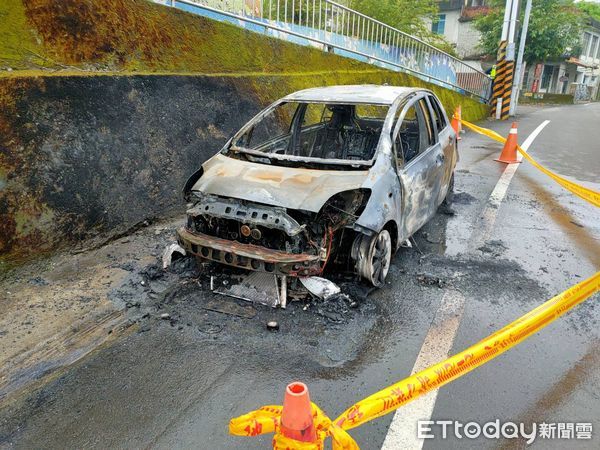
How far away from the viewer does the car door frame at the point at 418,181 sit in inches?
167

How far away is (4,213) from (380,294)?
344cm

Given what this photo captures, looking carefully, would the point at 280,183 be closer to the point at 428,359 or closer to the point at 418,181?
the point at 418,181

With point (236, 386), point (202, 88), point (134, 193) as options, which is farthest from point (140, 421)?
point (202, 88)

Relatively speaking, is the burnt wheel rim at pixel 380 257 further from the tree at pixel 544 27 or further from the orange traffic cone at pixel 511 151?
the tree at pixel 544 27

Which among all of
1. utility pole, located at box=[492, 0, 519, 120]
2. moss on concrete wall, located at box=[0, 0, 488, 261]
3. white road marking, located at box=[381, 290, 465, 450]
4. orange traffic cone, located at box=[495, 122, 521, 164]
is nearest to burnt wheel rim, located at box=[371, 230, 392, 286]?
white road marking, located at box=[381, 290, 465, 450]

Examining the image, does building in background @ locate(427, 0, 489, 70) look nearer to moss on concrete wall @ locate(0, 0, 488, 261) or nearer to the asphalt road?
moss on concrete wall @ locate(0, 0, 488, 261)

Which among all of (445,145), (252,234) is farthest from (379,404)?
(445,145)

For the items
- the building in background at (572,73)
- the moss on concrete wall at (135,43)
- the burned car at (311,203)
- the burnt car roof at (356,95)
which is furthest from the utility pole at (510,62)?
the building in background at (572,73)

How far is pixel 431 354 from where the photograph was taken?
3191 mm

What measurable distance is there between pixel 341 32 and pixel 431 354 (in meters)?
9.34

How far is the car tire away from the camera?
150 inches

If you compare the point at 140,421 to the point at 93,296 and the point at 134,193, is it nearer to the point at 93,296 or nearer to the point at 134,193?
the point at 93,296

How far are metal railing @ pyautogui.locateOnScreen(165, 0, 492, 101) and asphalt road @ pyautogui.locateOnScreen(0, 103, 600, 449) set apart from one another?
5248mm

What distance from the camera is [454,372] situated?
2324 mm
